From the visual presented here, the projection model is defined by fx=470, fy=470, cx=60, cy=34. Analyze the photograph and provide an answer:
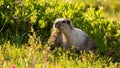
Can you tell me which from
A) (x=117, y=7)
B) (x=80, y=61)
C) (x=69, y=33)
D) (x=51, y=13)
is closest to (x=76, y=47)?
(x=69, y=33)

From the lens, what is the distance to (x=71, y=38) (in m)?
9.47

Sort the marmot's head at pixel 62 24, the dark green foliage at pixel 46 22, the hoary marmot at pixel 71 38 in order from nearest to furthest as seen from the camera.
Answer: the marmot's head at pixel 62 24, the hoary marmot at pixel 71 38, the dark green foliage at pixel 46 22

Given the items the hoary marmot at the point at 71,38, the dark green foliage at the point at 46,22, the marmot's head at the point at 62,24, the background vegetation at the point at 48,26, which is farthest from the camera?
the dark green foliage at the point at 46,22

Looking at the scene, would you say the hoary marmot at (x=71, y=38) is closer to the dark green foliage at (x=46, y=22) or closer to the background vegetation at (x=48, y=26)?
the background vegetation at (x=48, y=26)

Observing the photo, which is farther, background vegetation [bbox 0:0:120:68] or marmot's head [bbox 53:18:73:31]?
marmot's head [bbox 53:18:73:31]

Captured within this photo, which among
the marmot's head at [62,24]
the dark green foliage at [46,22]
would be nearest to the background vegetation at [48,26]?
the dark green foliage at [46,22]

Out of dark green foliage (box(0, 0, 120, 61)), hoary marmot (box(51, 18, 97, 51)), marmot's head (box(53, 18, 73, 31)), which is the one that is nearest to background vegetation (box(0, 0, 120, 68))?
dark green foliage (box(0, 0, 120, 61))

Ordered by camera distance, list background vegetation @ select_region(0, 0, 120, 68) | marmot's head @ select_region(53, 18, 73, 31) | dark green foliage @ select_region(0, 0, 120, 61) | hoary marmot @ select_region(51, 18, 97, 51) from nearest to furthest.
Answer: background vegetation @ select_region(0, 0, 120, 68) → marmot's head @ select_region(53, 18, 73, 31) → hoary marmot @ select_region(51, 18, 97, 51) → dark green foliage @ select_region(0, 0, 120, 61)

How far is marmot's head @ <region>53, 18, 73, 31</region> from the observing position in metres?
9.11

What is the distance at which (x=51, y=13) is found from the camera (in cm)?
1074

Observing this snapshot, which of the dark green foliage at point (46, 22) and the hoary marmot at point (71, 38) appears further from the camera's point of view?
the dark green foliage at point (46, 22)

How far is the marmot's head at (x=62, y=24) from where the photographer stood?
29.9ft

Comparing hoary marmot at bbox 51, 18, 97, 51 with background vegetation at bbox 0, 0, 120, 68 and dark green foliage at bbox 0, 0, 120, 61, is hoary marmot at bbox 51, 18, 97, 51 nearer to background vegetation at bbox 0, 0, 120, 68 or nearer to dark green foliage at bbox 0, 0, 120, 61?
background vegetation at bbox 0, 0, 120, 68

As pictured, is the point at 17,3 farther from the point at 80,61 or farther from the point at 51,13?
the point at 80,61
